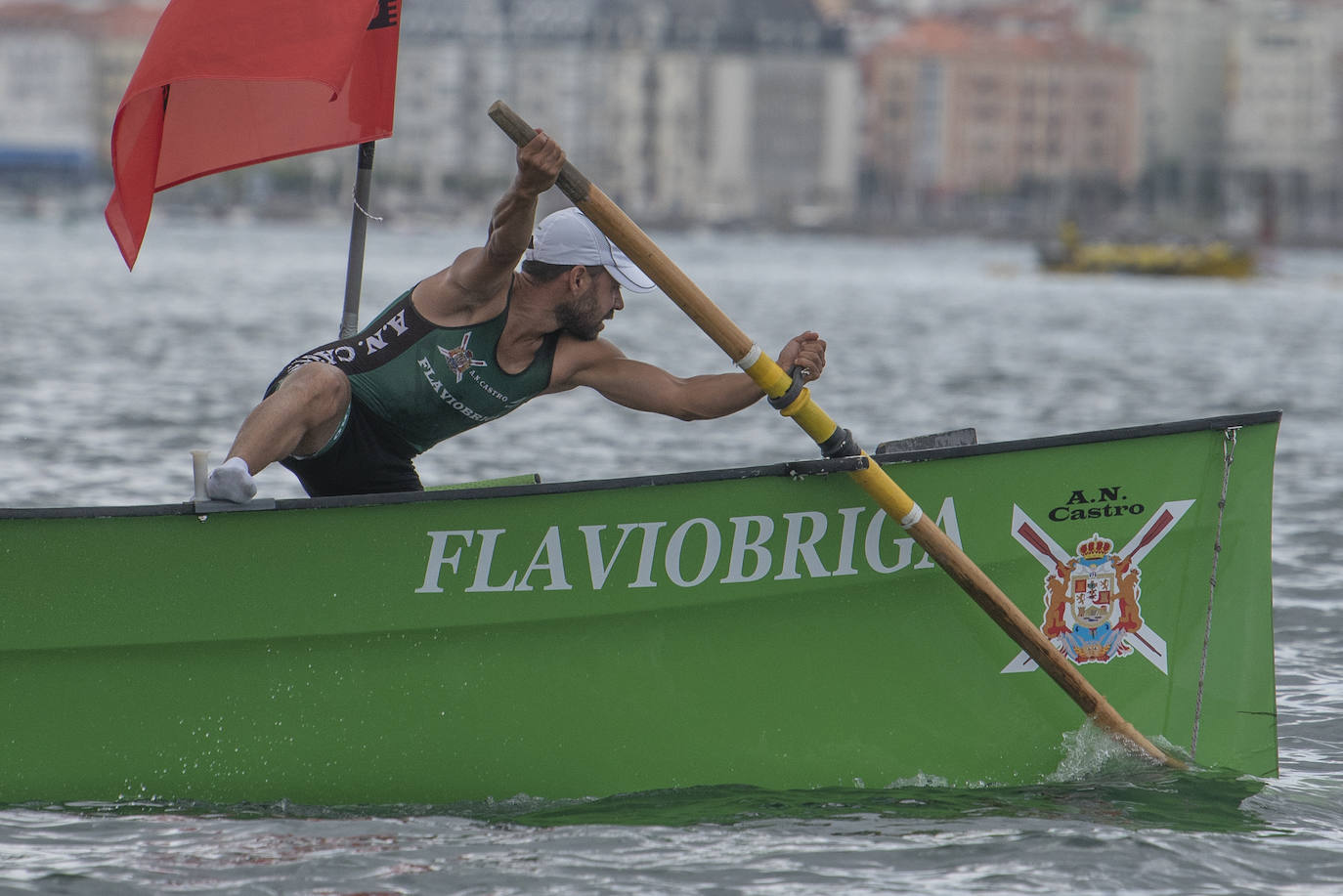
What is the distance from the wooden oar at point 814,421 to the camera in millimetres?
5086

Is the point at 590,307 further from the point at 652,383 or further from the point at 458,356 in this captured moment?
the point at 458,356

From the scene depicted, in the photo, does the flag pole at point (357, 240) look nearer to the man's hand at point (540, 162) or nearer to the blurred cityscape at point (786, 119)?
the man's hand at point (540, 162)

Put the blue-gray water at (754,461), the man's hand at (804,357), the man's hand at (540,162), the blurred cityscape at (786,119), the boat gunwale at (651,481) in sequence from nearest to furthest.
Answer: the man's hand at (540,162)
the boat gunwale at (651,481)
the blue-gray water at (754,461)
the man's hand at (804,357)
the blurred cityscape at (786,119)

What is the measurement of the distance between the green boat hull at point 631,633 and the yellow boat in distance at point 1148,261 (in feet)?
223

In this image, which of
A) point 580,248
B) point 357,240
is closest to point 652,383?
point 580,248

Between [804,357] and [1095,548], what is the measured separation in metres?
1.03

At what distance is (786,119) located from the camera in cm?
13588

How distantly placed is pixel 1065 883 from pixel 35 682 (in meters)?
2.83

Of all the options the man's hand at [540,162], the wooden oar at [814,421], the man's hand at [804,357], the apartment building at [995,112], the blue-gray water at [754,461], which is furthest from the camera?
the apartment building at [995,112]

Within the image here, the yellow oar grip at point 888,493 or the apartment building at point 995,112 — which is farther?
the apartment building at point 995,112

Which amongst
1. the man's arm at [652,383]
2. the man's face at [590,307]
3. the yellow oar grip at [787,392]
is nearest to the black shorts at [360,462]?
the man's arm at [652,383]

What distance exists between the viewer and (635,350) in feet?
96.8

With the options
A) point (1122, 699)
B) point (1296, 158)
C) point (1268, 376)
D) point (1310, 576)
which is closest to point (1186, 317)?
point (1268, 376)

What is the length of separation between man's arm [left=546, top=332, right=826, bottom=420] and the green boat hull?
0.30m
